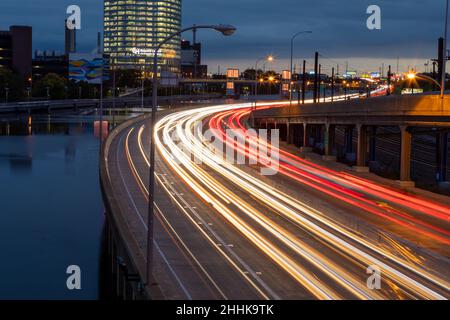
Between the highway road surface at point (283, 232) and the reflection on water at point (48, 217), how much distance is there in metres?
4.00

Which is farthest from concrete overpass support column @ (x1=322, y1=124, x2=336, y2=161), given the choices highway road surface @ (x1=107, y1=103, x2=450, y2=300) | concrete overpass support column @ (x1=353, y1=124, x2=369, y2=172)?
concrete overpass support column @ (x1=353, y1=124, x2=369, y2=172)

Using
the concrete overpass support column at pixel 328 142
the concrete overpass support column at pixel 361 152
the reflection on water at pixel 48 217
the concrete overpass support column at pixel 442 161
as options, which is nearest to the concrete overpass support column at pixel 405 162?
the concrete overpass support column at pixel 442 161

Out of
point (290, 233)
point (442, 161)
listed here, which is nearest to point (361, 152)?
point (442, 161)

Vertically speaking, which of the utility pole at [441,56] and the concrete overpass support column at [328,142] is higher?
the utility pole at [441,56]

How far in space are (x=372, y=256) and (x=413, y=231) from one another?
7.14 meters

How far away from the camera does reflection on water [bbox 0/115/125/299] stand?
3677 centimetres

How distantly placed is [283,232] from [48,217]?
26839 mm

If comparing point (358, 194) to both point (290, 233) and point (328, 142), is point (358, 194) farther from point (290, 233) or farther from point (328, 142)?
point (328, 142)

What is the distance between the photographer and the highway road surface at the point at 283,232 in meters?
23.1

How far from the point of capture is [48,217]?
2121 inches

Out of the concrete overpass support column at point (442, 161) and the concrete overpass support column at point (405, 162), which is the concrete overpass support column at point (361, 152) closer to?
the concrete overpass support column at point (442, 161)
